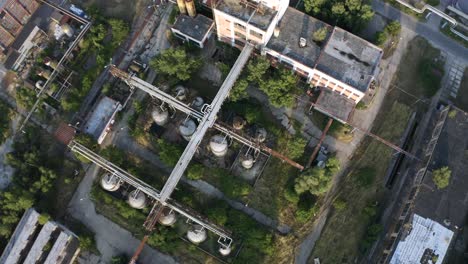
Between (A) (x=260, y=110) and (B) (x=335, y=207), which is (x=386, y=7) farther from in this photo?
(B) (x=335, y=207)

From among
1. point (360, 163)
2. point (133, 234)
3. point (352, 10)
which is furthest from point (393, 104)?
point (133, 234)

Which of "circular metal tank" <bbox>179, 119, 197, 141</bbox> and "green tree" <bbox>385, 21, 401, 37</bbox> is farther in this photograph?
"green tree" <bbox>385, 21, 401, 37</bbox>

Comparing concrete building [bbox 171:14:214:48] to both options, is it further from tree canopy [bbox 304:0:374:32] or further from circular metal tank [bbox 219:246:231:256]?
circular metal tank [bbox 219:246:231:256]

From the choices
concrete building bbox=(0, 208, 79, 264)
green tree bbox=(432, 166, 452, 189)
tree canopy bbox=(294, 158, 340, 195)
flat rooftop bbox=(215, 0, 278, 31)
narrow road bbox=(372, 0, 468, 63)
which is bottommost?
concrete building bbox=(0, 208, 79, 264)

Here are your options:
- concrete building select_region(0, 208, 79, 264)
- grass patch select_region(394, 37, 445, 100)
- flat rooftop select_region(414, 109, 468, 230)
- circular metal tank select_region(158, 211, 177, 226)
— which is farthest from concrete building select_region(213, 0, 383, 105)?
concrete building select_region(0, 208, 79, 264)

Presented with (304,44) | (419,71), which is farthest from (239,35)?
(419,71)

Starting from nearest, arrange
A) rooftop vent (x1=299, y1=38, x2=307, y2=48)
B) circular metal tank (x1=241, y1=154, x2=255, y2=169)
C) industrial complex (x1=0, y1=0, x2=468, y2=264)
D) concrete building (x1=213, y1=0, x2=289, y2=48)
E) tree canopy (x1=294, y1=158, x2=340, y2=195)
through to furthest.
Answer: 1. concrete building (x1=213, y1=0, x2=289, y2=48)
2. tree canopy (x1=294, y1=158, x2=340, y2=195)
3. industrial complex (x1=0, y1=0, x2=468, y2=264)
4. rooftop vent (x1=299, y1=38, x2=307, y2=48)
5. circular metal tank (x1=241, y1=154, x2=255, y2=169)
